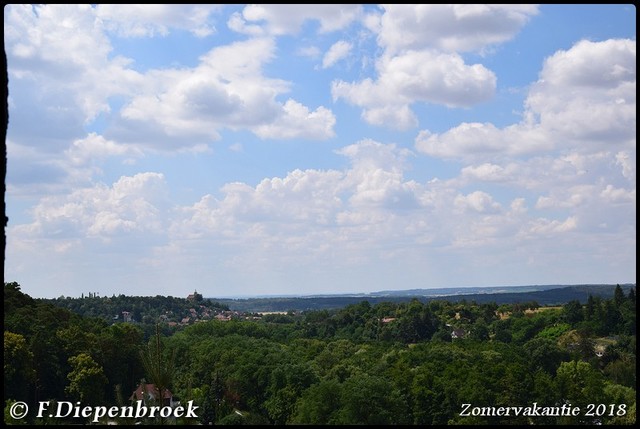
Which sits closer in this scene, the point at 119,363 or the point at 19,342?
the point at 19,342

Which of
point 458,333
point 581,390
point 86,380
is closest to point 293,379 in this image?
point 86,380

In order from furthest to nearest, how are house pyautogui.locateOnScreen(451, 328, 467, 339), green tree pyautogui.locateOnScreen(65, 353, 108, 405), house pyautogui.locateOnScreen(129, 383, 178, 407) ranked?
house pyautogui.locateOnScreen(451, 328, 467, 339), green tree pyautogui.locateOnScreen(65, 353, 108, 405), house pyautogui.locateOnScreen(129, 383, 178, 407)

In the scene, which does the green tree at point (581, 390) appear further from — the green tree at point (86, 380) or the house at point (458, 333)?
the house at point (458, 333)

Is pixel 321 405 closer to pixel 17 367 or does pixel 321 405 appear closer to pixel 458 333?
pixel 17 367

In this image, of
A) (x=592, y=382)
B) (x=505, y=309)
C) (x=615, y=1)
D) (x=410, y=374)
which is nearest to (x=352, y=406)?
(x=410, y=374)

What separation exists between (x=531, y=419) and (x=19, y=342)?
33.6 metres

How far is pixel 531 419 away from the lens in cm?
4466

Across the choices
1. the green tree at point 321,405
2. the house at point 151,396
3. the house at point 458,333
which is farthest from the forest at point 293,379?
the house at point 458,333

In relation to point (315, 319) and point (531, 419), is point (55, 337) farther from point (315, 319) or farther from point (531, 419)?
point (315, 319)

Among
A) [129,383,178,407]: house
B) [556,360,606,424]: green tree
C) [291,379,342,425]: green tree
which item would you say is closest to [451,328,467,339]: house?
[556,360,606,424]: green tree

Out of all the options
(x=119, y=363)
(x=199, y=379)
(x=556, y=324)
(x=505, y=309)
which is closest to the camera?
(x=119, y=363)

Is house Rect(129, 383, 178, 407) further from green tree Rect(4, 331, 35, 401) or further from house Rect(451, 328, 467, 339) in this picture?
house Rect(451, 328, 467, 339)

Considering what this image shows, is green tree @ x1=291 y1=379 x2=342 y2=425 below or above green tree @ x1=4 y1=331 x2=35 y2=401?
below

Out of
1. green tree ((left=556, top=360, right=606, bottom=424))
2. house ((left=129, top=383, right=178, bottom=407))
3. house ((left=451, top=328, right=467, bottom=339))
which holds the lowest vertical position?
house ((left=451, top=328, right=467, bottom=339))
